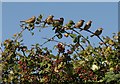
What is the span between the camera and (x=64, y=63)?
360cm

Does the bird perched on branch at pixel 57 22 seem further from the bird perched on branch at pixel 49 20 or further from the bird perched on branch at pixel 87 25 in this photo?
the bird perched on branch at pixel 87 25

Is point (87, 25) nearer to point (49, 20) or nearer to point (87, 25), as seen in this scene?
point (87, 25)

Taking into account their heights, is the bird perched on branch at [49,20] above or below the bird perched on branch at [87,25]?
above

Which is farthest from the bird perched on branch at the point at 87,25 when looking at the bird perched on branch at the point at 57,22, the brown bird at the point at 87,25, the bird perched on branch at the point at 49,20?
the bird perched on branch at the point at 49,20

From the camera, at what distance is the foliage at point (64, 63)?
352 centimetres

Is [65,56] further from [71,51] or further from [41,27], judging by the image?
[41,27]

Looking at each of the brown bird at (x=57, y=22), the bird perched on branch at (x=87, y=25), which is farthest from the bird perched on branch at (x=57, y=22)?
the bird perched on branch at (x=87, y=25)

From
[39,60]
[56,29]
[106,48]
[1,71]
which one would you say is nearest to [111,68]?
[106,48]

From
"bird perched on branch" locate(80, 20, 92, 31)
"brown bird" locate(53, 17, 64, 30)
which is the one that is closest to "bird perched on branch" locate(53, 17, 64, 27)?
"brown bird" locate(53, 17, 64, 30)

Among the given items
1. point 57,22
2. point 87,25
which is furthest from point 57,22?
point 87,25

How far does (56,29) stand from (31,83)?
0.66 meters

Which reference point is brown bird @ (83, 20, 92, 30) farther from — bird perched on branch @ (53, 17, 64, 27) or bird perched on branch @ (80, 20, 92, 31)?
bird perched on branch @ (53, 17, 64, 27)

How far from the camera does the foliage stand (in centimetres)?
352

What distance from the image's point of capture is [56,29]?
375cm
